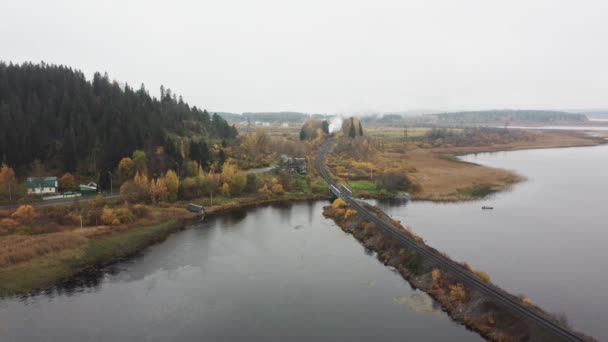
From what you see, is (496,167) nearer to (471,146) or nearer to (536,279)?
(471,146)

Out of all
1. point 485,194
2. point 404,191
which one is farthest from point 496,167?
point 404,191

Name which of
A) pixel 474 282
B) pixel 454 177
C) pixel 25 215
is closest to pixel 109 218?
pixel 25 215

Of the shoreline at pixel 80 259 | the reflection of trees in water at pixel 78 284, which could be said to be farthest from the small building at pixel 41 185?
the reflection of trees in water at pixel 78 284

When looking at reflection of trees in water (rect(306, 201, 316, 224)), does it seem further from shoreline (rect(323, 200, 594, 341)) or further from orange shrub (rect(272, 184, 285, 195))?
shoreline (rect(323, 200, 594, 341))

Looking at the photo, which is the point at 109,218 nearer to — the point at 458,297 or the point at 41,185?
the point at 41,185

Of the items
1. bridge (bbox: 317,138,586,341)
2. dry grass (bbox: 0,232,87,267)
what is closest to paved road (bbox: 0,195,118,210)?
dry grass (bbox: 0,232,87,267)
